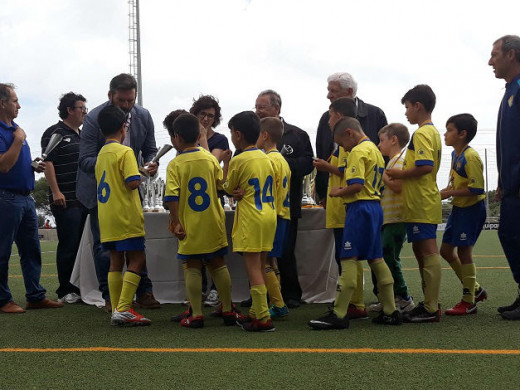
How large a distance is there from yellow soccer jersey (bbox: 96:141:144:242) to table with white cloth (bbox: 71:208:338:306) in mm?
1348

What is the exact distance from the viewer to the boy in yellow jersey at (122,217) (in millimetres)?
5023

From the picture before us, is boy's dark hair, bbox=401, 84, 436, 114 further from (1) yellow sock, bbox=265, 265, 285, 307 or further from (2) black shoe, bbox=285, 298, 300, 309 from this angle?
(2) black shoe, bbox=285, 298, 300, 309

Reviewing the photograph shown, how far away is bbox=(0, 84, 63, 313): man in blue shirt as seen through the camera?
593 centimetres

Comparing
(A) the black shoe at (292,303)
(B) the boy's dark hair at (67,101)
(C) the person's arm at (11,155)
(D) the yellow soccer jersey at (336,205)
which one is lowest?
(A) the black shoe at (292,303)

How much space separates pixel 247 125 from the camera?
4863 millimetres

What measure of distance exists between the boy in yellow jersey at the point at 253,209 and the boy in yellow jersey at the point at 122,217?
82cm

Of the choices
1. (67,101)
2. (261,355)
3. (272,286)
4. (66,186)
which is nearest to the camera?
(261,355)

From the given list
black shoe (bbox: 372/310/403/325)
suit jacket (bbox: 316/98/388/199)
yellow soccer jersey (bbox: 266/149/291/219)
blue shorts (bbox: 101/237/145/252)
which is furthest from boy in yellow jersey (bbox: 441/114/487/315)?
blue shorts (bbox: 101/237/145/252)

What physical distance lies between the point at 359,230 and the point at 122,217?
188 cm

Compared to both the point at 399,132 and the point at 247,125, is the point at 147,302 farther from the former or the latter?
the point at 399,132

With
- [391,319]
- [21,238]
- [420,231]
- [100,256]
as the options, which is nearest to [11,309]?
[21,238]

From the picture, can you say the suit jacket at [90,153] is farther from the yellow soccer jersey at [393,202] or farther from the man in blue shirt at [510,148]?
the man in blue shirt at [510,148]

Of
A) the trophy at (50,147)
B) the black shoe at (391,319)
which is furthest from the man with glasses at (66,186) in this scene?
the black shoe at (391,319)

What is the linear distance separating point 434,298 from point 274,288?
131 centimetres
